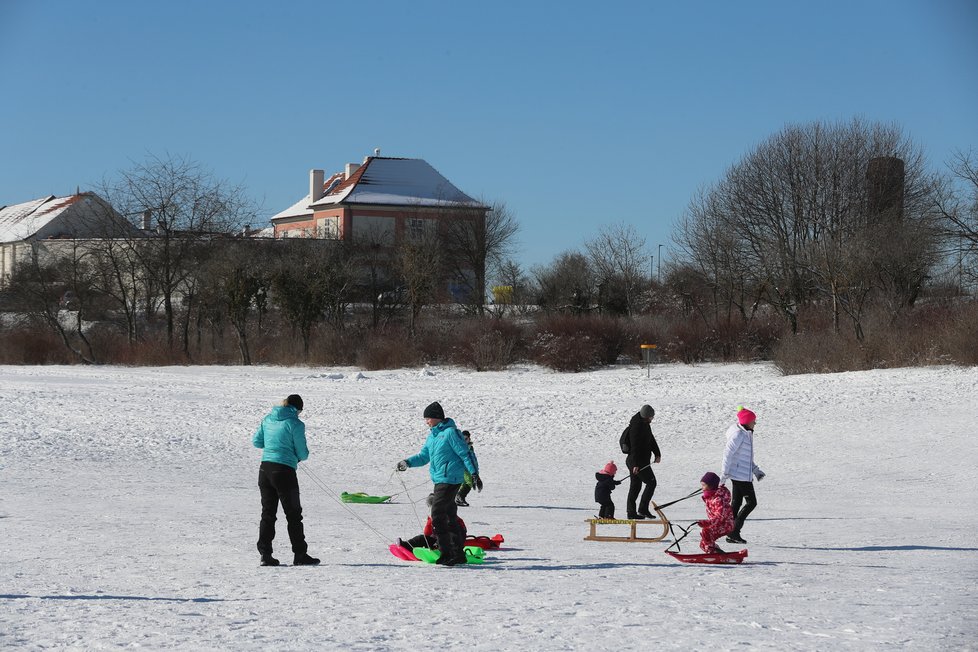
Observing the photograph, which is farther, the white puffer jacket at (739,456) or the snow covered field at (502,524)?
the white puffer jacket at (739,456)

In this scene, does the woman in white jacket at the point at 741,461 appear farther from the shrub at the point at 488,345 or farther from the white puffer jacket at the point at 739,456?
the shrub at the point at 488,345

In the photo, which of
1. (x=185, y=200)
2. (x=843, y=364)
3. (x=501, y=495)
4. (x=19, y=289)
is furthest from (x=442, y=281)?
(x=501, y=495)

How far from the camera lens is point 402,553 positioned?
1036 cm

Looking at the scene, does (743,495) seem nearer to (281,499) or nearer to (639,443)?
(639,443)

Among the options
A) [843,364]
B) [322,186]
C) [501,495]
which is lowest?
[501,495]

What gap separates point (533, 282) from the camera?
66625 mm

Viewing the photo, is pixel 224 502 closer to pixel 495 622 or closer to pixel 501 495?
pixel 501 495

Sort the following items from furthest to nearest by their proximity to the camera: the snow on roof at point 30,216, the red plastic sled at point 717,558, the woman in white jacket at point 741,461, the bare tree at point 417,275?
the snow on roof at point 30,216, the bare tree at point 417,275, the woman in white jacket at point 741,461, the red plastic sled at point 717,558

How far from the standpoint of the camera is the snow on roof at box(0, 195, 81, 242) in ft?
283

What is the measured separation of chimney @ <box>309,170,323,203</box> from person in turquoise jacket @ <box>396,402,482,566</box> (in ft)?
235

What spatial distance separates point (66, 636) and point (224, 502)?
7.94 m

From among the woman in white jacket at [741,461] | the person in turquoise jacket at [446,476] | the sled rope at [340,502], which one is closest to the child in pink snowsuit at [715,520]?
the woman in white jacket at [741,461]

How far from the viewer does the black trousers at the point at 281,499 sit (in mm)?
9719

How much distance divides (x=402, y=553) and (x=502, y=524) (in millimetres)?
2949
